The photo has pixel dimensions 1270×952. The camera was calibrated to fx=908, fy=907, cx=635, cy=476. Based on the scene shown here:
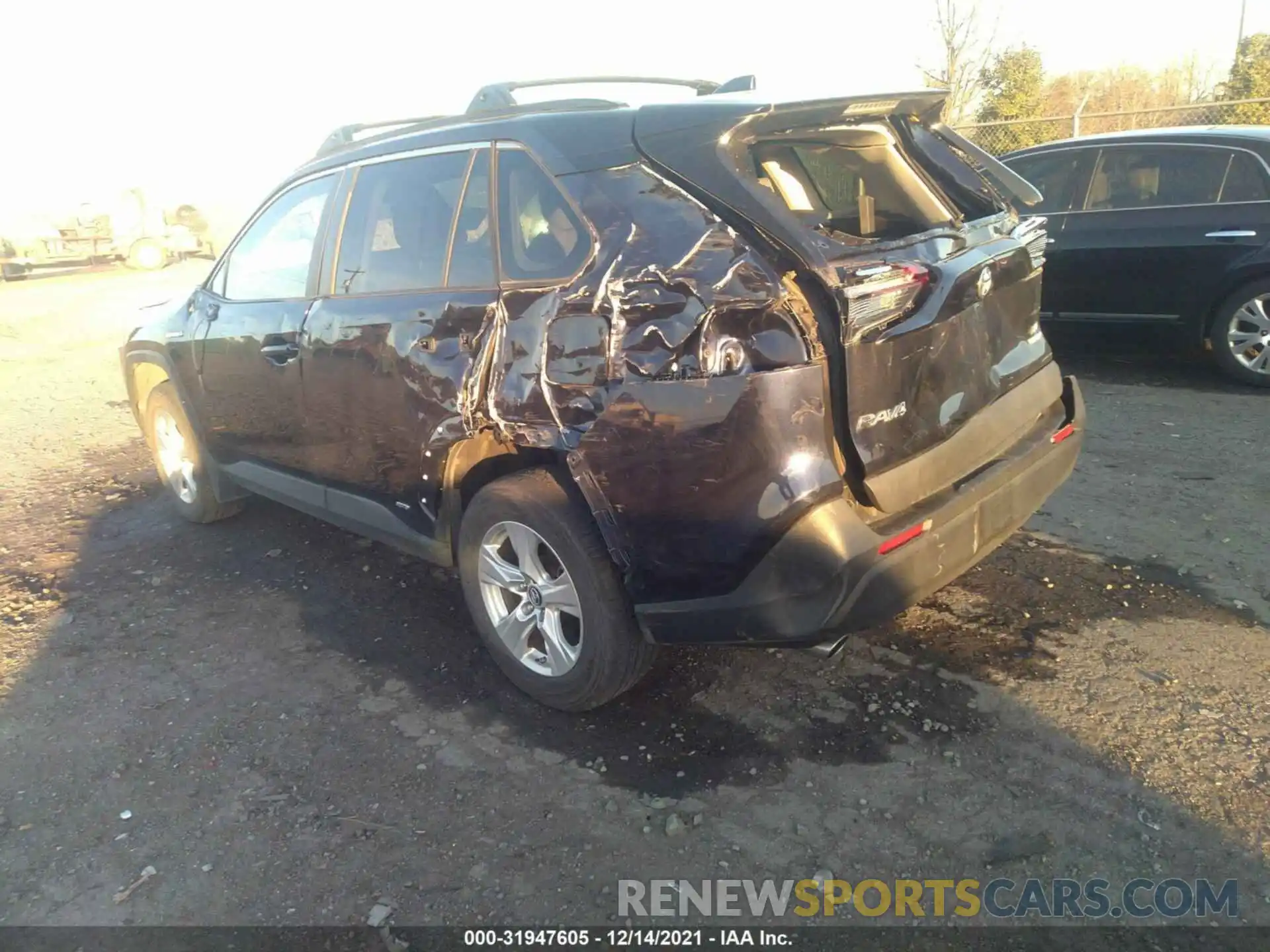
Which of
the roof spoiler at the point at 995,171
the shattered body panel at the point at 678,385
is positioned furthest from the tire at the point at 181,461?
the roof spoiler at the point at 995,171

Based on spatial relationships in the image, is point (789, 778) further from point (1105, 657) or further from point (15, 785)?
point (15, 785)

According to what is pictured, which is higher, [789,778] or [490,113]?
[490,113]

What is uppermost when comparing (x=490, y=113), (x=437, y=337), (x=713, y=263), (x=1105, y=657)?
(x=490, y=113)

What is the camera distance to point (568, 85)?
145 inches

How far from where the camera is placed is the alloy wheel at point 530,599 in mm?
2986

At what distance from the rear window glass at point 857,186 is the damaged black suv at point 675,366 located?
1cm

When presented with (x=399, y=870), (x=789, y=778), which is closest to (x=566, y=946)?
(x=399, y=870)

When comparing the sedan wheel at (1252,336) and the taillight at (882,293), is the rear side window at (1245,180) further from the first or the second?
the taillight at (882,293)

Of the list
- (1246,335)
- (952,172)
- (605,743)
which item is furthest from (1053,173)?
(605,743)

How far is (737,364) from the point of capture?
7.82 feet

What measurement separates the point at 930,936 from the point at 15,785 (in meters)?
2.80

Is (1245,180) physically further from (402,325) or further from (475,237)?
(402,325)

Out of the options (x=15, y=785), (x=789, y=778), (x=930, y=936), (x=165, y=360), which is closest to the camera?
(x=930, y=936)

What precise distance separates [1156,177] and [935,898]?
600 cm
